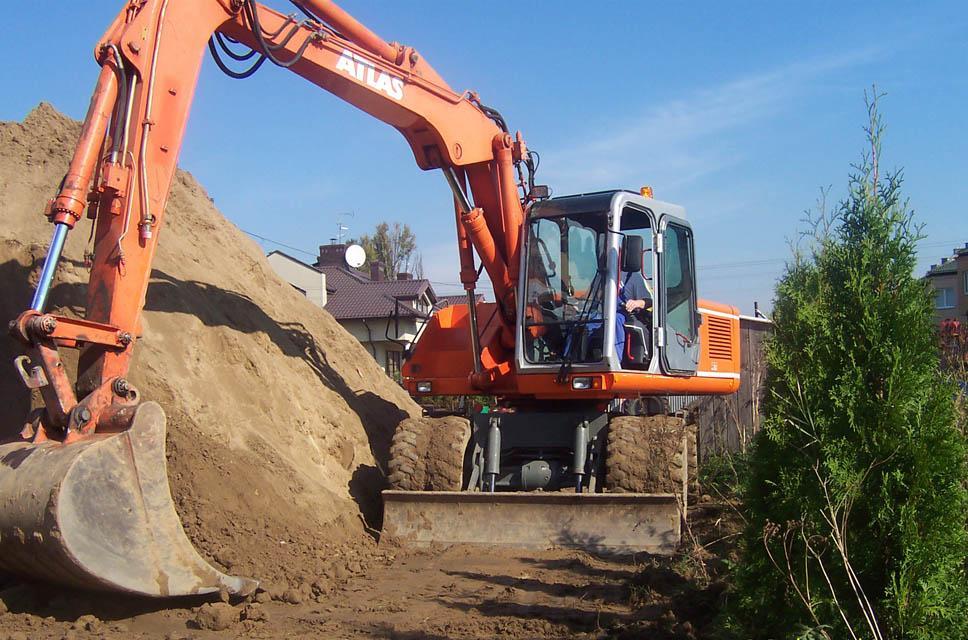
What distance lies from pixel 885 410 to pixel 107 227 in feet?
16.2

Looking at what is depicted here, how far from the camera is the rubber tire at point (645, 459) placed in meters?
8.49

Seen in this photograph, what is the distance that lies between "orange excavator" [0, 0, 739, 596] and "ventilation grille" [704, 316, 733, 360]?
0.03 metres

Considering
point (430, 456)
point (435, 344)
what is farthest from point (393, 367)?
point (430, 456)

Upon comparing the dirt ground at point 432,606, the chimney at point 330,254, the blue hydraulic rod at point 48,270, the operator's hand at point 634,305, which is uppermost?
the chimney at point 330,254

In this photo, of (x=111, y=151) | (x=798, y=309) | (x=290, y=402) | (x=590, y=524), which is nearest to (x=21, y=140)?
(x=290, y=402)

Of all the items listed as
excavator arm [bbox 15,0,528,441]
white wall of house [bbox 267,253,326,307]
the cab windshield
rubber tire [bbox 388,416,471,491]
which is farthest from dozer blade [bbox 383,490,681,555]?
white wall of house [bbox 267,253,326,307]

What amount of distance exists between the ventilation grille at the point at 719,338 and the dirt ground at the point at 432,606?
3161 millimetres

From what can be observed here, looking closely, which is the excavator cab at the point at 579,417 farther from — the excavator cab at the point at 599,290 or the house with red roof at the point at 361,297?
the house with red roof at the point at 361,297

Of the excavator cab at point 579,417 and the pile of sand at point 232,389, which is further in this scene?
the excavator cab at point 579,417

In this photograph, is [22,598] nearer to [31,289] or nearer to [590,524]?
[31,289]

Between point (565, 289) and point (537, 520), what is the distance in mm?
2209

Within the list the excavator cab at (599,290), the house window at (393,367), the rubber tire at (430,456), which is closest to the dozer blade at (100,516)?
the rubber tire at (430,456)

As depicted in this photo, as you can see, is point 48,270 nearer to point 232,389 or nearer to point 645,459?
point 232,389

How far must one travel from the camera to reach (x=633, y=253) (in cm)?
852
